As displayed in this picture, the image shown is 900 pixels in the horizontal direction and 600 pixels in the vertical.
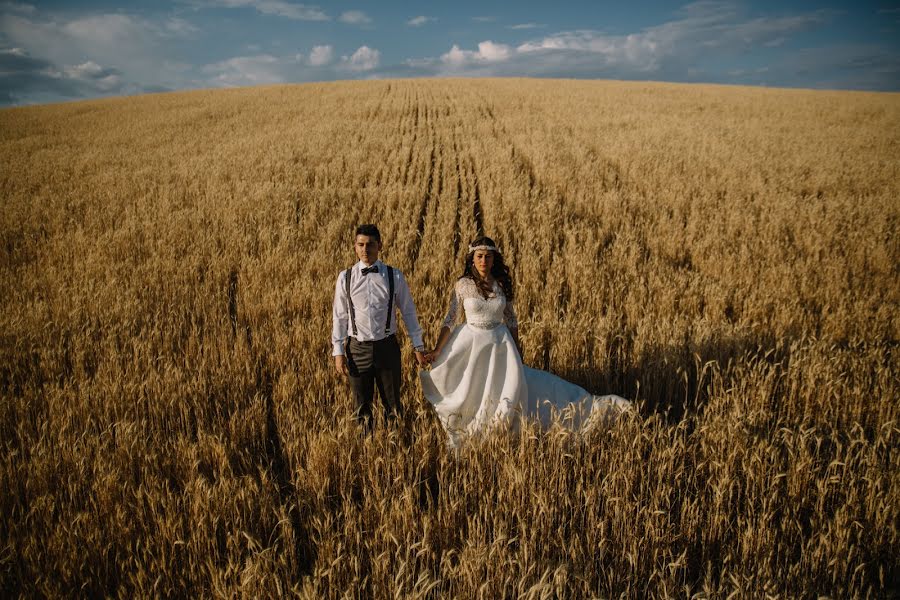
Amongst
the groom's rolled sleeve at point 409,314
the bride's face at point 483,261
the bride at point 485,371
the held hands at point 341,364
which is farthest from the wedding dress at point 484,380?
the held hands at point 341,364

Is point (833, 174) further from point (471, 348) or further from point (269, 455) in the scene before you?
point (269, 455)

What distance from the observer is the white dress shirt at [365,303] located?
3160 millimetres

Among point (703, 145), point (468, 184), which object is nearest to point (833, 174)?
point (703, 145)

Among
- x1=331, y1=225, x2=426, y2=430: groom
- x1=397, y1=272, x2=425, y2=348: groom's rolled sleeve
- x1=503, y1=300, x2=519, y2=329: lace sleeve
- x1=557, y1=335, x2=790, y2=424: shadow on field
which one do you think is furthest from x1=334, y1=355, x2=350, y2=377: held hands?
x1=557, y1=335, x2=790, y2=424: shadow on field

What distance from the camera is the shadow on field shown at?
12.3ft

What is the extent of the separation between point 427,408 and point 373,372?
1.78 feet

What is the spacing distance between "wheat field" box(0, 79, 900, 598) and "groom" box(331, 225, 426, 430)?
0.93 ft

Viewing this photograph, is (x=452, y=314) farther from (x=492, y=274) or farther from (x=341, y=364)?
(x=341, y=364)

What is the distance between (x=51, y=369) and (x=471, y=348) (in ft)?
12.2

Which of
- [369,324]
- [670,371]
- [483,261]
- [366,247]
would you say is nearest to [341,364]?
[369,324]

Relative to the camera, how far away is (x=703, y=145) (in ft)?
50.0

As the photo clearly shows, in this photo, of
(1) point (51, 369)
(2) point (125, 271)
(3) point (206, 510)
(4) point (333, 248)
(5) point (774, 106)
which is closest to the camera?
(3) point (206, 510)

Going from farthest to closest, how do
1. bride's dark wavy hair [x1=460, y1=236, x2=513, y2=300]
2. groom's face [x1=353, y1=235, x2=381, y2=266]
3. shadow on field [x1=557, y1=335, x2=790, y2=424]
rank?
shadow on field [x1=557, y1=335, x2=790, y2=424]
bride's dark wavy hair [x1=460, y1=236, x2=513, y2=300]
groom's face [x1=353, y1=235, x2=381, y2=266]

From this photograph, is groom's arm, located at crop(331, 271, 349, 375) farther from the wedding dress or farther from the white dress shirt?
the wedding dress
